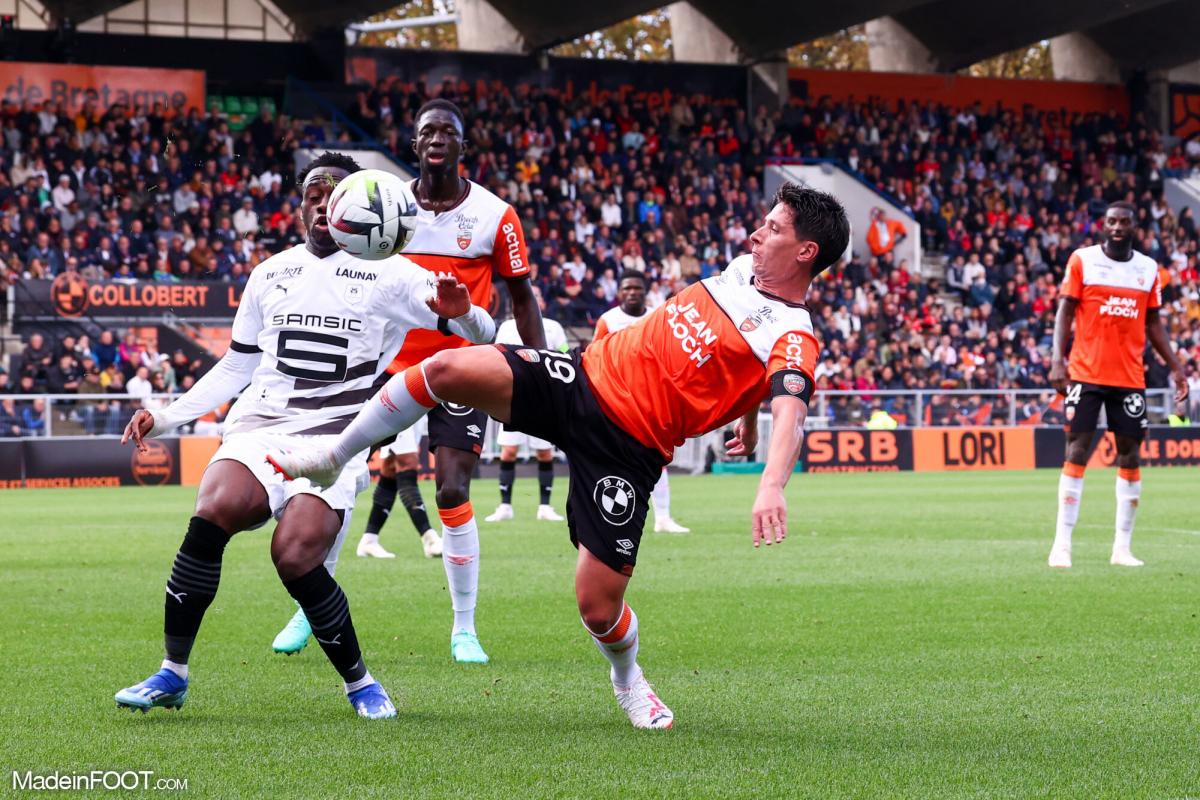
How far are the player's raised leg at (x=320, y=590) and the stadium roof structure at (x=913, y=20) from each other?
34.0 meters

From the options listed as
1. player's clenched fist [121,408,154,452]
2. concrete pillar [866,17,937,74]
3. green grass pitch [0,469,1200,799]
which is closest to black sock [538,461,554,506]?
green grass pitch [0,469,1200,799]

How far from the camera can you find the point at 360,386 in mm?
6242

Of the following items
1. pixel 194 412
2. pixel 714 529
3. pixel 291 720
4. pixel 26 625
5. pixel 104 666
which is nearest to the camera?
pixel 291 720

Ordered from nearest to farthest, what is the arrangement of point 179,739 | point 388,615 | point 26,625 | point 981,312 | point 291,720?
point 179,739
point 291,720
point 26,625
point 388,615
point 981,312

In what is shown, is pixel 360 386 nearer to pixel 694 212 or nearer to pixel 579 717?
pixel 579 717

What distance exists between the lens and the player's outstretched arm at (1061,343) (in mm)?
11383

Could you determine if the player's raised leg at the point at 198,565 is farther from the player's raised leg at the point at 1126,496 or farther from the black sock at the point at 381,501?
the player's raised leg at the point at 1126,496

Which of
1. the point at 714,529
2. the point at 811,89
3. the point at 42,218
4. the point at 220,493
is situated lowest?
the point at 714,529

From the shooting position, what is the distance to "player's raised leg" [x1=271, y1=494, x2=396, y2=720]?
5.70 m

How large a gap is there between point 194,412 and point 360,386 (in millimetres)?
650

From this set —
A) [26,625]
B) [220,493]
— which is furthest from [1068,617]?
[26,625]

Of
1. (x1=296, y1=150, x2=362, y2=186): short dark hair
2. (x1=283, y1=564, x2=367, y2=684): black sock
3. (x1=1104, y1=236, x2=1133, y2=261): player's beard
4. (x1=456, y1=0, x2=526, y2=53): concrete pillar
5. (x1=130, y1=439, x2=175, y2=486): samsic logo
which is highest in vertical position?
(x1=456, y1=0, x2=526, y2=53): concrete pillar

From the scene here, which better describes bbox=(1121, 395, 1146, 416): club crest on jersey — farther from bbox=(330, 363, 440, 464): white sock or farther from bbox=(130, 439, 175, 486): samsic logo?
bbox=(130, 439, 175, 486): samsic logo

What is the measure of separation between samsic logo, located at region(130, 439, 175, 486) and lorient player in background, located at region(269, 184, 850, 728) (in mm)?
20267
